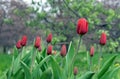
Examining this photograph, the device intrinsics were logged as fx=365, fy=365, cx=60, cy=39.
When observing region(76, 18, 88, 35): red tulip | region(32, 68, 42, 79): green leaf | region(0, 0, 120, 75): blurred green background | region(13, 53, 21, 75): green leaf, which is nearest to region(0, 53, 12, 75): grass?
region(0, 0, 120, 75): blurred green background

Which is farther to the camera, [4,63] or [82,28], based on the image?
[4,63]

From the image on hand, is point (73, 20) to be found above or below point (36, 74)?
below

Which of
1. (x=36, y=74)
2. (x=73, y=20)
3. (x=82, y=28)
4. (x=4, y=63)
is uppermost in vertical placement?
(x=82, y=28)

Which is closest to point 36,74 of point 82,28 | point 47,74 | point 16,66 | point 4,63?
point 47,74

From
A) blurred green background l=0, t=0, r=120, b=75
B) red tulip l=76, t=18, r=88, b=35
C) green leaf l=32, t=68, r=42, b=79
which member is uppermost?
red tulip l=76, t=18, r=88, b=35

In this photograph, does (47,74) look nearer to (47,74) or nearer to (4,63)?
(47,74)

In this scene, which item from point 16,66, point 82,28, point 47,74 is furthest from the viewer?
point 16,66

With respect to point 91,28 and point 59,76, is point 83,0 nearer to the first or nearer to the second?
point 91,28

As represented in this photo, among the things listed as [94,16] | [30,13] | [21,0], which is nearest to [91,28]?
[94,16]

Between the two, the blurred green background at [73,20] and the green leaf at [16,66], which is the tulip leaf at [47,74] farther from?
the blurred green background at [73,20]

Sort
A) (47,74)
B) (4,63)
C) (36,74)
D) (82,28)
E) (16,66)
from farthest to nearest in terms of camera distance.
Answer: (4,63), (16,66), (36,74), (47,74), (82,28)

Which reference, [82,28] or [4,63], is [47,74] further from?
[4,63]

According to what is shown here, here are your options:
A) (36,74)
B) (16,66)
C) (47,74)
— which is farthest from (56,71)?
(16,66)

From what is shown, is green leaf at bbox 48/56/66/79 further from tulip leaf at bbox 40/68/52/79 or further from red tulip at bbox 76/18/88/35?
red tulip at bbox 76/18/88/35
